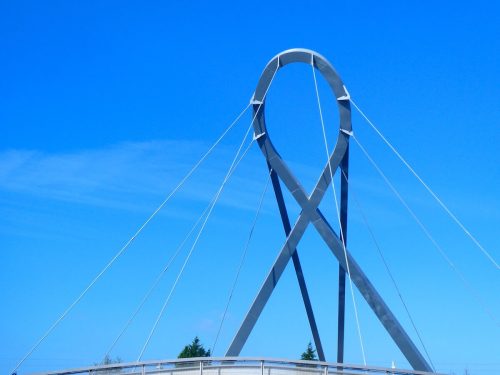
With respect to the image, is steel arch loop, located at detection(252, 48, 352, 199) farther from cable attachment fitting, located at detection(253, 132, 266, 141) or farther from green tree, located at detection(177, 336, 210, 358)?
green tree, located at detection(177, 336, 210, 358)

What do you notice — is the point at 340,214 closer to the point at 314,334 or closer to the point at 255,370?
Answer: the point at 314,334

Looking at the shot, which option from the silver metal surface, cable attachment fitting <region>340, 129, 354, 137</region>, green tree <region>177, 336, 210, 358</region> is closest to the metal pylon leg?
the silver metal surface

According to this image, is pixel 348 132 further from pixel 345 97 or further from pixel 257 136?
pixel 257 136

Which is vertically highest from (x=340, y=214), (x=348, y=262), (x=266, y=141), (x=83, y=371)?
(x=266, y=141)

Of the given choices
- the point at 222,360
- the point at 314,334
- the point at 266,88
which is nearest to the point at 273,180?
the point at 266,88

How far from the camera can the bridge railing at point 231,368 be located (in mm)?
25516

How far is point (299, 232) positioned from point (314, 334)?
4808 mm

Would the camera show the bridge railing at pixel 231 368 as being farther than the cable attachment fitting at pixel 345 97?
No

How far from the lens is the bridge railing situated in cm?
2552

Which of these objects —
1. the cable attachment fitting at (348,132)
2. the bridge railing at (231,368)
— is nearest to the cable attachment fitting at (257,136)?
the cable attachment fitting at (348,132)

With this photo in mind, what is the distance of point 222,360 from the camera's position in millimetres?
27422

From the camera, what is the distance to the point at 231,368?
26.6 m

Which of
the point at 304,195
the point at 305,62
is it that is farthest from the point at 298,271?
the point at 305,62

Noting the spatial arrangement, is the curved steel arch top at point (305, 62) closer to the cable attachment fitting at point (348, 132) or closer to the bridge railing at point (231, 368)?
the cable attachment fitting at point (348, 132)
